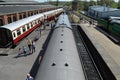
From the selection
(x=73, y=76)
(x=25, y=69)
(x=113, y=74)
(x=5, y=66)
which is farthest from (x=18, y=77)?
(x=113, y=74)

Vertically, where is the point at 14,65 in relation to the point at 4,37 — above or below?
below

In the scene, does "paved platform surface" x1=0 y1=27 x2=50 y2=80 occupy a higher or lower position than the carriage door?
lower

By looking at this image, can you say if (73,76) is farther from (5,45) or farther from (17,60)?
(5,45)

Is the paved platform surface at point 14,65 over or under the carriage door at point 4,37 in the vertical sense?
under

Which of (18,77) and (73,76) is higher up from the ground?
(73,76)

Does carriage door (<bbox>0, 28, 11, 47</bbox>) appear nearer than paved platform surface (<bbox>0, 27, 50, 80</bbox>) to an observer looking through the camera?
No

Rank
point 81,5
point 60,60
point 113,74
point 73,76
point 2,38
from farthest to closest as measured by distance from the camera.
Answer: point 81,5 → point 2,38 → point 113,74 → point 60,60 → point 73,76

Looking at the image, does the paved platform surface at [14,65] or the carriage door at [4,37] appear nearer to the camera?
the paved platform surface at [14,65]

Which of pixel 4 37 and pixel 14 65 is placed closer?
pixel 14 65

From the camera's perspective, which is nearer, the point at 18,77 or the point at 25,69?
the point at 18,77

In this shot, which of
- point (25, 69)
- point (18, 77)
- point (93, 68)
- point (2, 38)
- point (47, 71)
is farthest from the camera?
point (2, 38)

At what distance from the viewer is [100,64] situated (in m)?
15.5

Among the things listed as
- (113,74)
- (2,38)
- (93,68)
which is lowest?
(93,68)

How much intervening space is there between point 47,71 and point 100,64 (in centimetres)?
908
